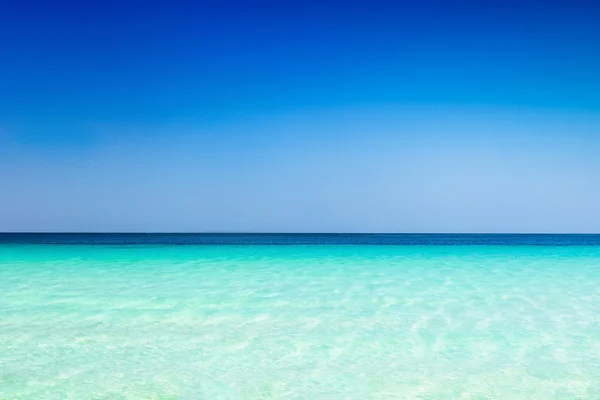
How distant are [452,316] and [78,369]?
6.25 feet

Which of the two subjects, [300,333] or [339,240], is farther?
[339,240]

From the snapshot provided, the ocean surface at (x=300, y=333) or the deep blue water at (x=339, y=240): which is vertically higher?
the deep blue water at (x=339, y=240)

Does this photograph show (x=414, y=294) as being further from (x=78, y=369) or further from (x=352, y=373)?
(x=78, y=369)

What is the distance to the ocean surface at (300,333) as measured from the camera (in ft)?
6.03

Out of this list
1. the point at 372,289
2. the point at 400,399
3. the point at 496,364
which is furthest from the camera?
the point at 372,289

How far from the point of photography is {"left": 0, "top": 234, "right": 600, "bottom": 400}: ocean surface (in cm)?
184

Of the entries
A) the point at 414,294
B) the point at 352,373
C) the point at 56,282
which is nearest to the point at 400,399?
the point at 352,373

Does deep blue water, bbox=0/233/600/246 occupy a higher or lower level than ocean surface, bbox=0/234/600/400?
higher

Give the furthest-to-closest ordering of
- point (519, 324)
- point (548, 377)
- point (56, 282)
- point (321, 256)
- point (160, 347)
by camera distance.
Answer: point (321, 256), point (56, 282), point (519, 324), point (160, 347), point (548, 377)

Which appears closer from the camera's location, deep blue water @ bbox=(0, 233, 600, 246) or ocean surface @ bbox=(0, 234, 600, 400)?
ocean surface @ bbox=(0, 234, 600, 400)

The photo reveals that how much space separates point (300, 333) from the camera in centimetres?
254

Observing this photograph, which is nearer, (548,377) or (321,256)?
(548,377)

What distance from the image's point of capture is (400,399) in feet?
5.61

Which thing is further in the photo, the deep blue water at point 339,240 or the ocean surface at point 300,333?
the deep blue water at point 339,240
